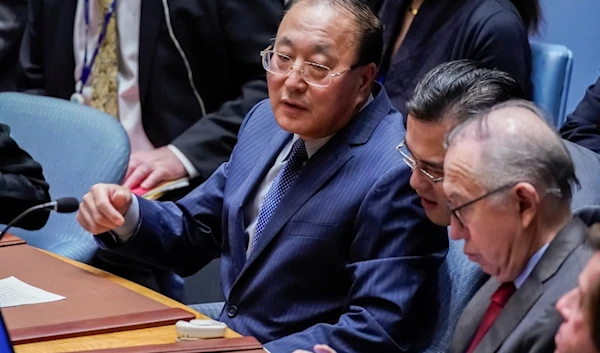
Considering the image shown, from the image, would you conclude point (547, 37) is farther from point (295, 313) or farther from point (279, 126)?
point (295, 313)

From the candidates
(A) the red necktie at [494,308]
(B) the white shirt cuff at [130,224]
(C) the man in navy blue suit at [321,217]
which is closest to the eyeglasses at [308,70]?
(C) the man in navy blue suit at [321,217]

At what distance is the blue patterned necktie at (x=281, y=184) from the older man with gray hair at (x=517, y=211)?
2.00 ft

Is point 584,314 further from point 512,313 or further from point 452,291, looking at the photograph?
point 452,291

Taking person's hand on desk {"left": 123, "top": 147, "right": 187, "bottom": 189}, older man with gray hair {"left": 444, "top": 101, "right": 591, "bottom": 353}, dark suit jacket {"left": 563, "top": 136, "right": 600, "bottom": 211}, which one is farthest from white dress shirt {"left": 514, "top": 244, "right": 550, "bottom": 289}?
person's hand on desk {"left": 123, "top": 147, "right": 187, "bottom": 189}

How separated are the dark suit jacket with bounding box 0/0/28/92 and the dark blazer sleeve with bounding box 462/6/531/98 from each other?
1710 millimetres

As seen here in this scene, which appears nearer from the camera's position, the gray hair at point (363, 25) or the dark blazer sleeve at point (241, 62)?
the gray hair at point (363, 25)

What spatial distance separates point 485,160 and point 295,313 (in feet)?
2.20

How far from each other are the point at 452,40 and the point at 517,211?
1.37m

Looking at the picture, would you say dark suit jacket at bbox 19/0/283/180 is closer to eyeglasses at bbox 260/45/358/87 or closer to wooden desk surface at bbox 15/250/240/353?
eyeglasses at bbox 260/45/358/87

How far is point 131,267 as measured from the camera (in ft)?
10.9

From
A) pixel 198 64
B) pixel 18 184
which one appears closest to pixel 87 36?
pixel 198 64

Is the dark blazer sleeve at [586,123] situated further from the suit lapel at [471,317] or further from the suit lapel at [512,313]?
the suit lapel at [512,313]

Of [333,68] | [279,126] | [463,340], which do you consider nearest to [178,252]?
[279,126]

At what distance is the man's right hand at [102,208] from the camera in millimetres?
2408
